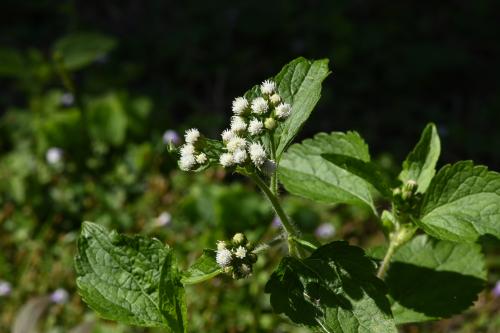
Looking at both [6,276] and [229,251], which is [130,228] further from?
[229,251]

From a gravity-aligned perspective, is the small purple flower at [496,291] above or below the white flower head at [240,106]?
below

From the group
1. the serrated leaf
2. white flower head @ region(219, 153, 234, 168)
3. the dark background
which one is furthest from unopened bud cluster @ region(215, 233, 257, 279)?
the dark background

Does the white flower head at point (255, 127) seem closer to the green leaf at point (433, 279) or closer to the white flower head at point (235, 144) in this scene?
the white flower head at point (235, 144)

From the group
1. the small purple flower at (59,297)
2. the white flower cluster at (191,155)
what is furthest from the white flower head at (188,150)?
the small purple flower at (59,297)

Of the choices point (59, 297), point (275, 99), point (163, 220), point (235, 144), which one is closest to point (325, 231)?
point (163, 220)

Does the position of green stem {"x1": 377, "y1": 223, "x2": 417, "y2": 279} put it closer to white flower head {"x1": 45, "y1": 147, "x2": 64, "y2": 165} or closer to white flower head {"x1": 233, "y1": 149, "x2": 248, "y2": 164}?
white flower head {"x1": 233, "y1": 149, "x2": 248, "y2": 164}

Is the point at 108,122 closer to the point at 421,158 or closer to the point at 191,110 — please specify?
the point at 191,110
